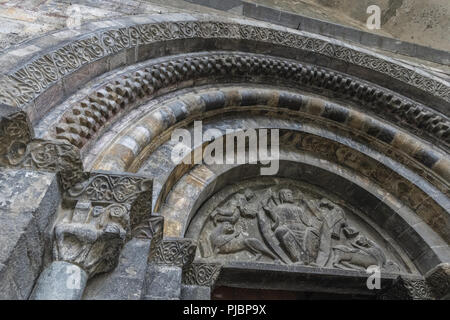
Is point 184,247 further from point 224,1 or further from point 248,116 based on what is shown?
point 224,1

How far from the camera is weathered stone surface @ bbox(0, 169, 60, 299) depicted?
182 centimetres

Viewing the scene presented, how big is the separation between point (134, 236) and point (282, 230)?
1847 mm

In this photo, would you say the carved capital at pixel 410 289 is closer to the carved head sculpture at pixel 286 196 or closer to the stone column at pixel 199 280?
the carved head sculpture at pixel 286 196

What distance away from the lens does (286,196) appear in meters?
4.34

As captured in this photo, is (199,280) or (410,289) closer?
(199,280)

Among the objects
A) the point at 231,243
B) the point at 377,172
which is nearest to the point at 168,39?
the point at 231,243

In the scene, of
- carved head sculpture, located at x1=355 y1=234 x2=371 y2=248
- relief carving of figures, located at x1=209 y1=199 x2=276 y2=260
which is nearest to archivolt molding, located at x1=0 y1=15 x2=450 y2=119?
relief carving of figures, located at x1=209 y1=199 x2=276 y2=260

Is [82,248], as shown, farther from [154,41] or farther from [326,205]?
[326,205]

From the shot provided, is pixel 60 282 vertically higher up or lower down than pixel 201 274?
lower down

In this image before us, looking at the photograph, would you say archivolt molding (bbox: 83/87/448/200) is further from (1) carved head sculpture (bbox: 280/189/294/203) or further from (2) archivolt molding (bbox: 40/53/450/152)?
→ (1) carved head sculpture (bbox: 280/189/294/203)

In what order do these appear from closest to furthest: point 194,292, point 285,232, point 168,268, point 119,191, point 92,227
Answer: point 92,227 < point 119,191 < point 168,268 < point 194,292 < point 285,232

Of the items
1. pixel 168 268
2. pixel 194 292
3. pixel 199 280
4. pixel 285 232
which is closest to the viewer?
pixel 168 268

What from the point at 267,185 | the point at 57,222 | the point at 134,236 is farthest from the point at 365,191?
the point at 57,222

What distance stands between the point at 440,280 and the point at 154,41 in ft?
11.7
